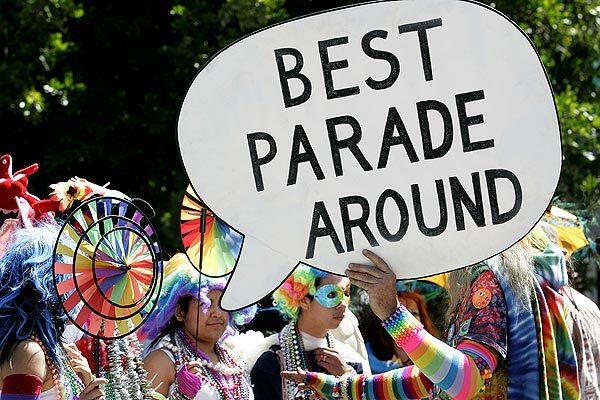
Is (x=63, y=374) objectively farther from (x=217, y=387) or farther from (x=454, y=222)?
(x=454, y=222)

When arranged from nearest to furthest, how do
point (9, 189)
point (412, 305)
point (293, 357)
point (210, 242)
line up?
1. point (9, 189)
2. point (210, 242)
3. point (293, 357)
4. point (412, 305)

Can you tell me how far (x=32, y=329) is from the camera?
333 cm

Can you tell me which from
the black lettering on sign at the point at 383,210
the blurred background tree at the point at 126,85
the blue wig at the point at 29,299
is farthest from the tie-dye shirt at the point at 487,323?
the blurred background tree at the point at 126,85

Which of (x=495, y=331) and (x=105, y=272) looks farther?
(x=105, y=272)

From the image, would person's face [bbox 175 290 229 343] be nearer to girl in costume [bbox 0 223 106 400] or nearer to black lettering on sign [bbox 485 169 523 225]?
girl in costume [bbox 0 223 106 400]

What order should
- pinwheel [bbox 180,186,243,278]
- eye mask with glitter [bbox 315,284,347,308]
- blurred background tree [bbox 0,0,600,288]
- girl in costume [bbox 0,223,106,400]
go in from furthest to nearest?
blurred background tree [bbox 0,0,600,288] < eye mask with glitter [bbox 315,284,347,308] < pinwheel [bbox 180,186,243,278] < girl in costume [bbox 0,223,106,400]

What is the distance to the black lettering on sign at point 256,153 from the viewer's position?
313cm

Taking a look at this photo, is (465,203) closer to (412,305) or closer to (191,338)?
(191,338)

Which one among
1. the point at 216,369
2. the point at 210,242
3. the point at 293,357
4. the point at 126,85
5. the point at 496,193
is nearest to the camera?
the point at 496,193

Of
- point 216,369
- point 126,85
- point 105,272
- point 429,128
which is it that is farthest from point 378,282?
point 126,85

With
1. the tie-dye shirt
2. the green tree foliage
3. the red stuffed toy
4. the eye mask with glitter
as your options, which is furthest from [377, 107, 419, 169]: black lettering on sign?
the green tree foliage

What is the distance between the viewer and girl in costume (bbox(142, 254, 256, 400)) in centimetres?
412

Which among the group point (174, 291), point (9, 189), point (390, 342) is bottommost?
point (390, 342)

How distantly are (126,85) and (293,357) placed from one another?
3269 millimetres
